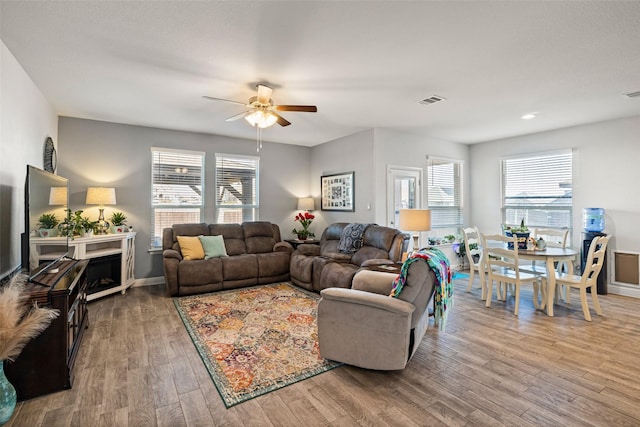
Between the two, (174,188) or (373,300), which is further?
(174,188)

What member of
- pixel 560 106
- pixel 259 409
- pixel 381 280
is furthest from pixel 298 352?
pixel 560 106

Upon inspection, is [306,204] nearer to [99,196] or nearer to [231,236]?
[231,236]

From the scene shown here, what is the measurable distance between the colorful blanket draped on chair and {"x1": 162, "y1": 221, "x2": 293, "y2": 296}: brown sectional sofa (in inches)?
123

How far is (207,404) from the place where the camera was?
209 centimetres

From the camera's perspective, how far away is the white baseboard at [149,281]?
5202mm

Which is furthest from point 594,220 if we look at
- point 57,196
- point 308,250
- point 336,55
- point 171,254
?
point 57,196

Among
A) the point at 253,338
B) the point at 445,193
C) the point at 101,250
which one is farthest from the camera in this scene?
the point at 445,193

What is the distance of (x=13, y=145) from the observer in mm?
2809

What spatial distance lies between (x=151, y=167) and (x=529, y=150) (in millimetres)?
6921

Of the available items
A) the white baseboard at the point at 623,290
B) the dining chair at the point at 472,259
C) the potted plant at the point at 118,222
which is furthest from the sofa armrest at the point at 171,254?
the white baseboard at the point at 623,290

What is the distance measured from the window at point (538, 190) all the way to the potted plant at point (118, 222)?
23.1ft

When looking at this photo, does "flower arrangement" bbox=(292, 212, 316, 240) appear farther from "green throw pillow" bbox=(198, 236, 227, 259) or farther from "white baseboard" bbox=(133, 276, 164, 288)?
"white baseboard" bbox=(133, 276, 164, 288)

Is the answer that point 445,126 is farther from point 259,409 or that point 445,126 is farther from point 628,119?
point 259,409

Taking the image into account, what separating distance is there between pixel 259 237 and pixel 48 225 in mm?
3338
